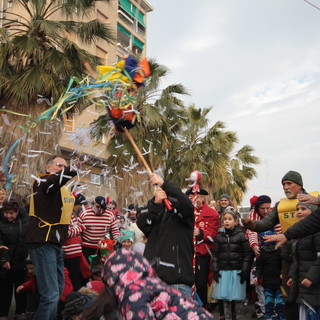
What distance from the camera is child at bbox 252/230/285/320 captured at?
5848mm

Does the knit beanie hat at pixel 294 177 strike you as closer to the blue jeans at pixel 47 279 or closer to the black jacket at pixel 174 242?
the black jacket at pixel 174 242

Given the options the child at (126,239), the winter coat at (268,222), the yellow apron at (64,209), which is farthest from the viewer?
the child at (126,239)

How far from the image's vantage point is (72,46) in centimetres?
1092

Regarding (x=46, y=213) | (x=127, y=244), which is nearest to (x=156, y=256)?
(x=46, y=213)

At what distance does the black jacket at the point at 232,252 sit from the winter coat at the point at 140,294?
428 centimetres

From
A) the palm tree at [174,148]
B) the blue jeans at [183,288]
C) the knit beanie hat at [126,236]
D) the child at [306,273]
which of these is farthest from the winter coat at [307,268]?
the palm tree at [174,148]

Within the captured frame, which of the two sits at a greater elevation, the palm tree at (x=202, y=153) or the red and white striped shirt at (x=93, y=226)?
the palm tree at (x=202, y=153)

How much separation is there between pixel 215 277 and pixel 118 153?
8.08m

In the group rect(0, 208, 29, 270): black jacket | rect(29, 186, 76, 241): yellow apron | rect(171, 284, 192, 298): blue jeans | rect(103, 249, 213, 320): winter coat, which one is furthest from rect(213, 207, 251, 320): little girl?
rect(103, 249, 213, 320): winter coat

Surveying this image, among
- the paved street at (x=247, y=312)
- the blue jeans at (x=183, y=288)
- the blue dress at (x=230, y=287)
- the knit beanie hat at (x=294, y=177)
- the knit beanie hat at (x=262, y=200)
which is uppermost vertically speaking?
the knit beanie hat at (x=294, y=177)

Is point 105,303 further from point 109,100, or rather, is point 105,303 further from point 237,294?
point 237,294

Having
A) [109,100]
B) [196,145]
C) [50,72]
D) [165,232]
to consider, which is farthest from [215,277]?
[196,145]

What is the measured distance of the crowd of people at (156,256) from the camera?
6.31 ft

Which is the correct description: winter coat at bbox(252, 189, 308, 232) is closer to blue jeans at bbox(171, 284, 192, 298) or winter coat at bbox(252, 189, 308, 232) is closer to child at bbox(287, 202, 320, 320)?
child at bbox(287, 202, 320, 320)
